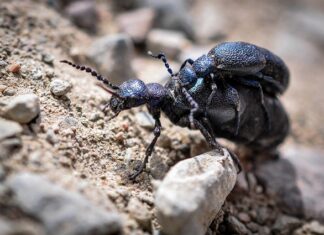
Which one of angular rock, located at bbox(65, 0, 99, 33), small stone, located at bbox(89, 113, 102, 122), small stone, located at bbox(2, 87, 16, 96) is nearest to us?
small stone, located at bbox(2, 87, 16, 96)

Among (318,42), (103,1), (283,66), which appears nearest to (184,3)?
(103,1)

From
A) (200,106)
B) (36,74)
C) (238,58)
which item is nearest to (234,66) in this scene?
(238,58)

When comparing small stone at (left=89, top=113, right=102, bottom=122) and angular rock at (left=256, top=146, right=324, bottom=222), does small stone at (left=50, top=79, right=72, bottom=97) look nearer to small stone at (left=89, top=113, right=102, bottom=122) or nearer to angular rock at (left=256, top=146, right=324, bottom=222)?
small stone at (left=89, top=113, right=102, bottom=122)

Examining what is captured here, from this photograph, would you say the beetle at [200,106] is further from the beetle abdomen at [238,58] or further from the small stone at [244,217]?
the small stone at [244,217]

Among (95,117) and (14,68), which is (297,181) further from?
(14,68)

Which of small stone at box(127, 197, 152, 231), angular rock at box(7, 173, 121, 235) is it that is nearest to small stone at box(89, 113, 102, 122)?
small stone at box(127, 197, 152, 231)

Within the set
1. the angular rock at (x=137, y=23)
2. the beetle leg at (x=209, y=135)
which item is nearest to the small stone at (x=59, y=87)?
the beetle leg at (x=209, y=135)
